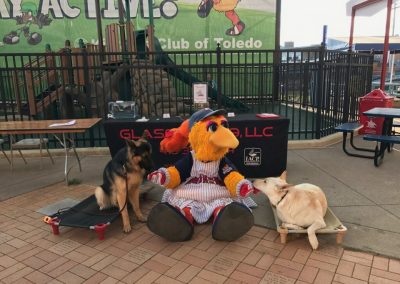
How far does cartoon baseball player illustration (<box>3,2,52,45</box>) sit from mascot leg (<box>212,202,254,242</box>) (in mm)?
12769

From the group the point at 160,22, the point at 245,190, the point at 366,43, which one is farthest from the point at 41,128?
the point at 366,43

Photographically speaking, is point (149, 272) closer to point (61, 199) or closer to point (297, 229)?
point (297, 229)

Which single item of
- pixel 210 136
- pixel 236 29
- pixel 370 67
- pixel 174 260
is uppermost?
pixel 236 29

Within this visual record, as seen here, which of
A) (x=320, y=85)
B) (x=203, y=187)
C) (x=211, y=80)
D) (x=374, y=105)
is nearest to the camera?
(x=203, y=187)

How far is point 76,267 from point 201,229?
1.29 m

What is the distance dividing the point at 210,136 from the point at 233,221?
33.2 inches

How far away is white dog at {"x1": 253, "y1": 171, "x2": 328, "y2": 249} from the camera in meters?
3.18

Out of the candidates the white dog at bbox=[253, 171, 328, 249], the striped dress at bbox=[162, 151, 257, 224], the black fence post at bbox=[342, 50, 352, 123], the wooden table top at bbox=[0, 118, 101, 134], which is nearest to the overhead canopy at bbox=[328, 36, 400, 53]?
the black fence post at bbox=[342, 50, 352, 123]

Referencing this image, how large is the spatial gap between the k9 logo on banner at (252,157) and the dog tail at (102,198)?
2.12m

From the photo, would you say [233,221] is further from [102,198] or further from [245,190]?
[102,198]

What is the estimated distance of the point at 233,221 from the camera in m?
3.15

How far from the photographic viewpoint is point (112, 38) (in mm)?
10031

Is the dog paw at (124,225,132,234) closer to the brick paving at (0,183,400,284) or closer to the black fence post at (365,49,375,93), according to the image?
the brick paving at (0,183,400,284)

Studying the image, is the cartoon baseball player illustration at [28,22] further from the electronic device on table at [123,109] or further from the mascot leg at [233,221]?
the mascot leg at [233,221]
